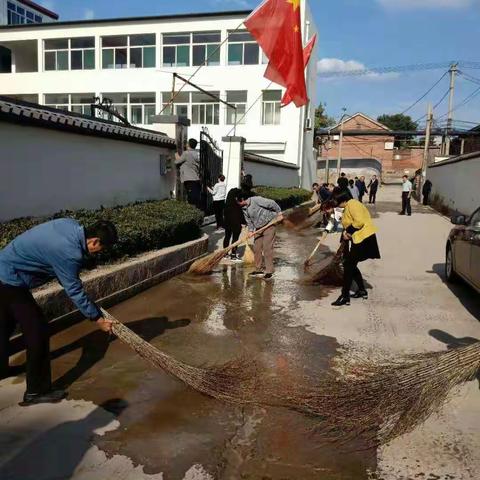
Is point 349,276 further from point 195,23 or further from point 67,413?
point 195,23

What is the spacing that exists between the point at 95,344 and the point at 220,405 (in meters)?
1.70

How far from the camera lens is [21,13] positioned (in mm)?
39969

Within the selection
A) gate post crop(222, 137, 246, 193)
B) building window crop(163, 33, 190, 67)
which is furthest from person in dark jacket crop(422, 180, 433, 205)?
gate post crop(222, 137, 246, 193)

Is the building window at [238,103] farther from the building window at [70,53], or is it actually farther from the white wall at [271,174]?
the building window at [70,53]

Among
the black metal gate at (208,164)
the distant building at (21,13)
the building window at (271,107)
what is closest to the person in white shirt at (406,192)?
the black metal gate at (208,164)

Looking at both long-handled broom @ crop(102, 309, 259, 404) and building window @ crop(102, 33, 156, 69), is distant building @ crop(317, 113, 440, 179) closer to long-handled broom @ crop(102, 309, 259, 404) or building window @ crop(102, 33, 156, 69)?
building window @ crop(102, 33, 156, 69)

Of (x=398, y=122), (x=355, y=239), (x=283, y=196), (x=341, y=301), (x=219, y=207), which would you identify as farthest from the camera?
(x=398, y=122)

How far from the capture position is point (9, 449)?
308 cm

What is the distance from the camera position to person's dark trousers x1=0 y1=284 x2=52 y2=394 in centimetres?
363

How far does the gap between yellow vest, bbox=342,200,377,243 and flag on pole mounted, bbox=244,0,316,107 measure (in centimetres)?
800

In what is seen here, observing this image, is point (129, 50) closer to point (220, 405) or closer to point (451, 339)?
point (451, 339)

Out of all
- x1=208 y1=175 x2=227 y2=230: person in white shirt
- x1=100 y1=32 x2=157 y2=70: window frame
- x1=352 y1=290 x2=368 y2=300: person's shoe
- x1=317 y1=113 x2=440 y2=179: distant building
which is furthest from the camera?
x1=317 y1=113 x2=440 y2=179: distant building

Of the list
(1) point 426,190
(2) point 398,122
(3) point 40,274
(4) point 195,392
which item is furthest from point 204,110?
(2) point 398,122

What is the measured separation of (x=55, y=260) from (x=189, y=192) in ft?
25.4
